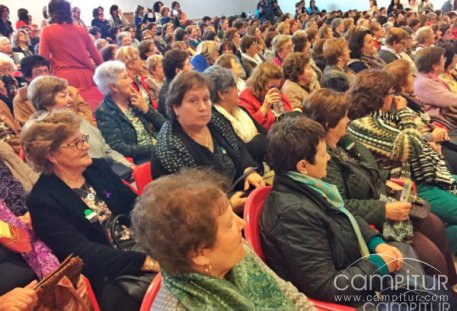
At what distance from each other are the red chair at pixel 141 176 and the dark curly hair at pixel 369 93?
1.19m

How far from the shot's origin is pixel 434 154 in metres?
2.49

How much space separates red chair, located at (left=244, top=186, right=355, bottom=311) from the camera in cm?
145

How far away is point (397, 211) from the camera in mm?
1879

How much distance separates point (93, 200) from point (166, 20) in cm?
892

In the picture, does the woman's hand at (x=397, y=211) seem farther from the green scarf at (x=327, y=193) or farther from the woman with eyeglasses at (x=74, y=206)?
the woman with eyeglasses at (x=74, y=206)

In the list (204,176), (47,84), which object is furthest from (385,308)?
(47,84)

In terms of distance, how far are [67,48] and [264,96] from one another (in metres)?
1.86

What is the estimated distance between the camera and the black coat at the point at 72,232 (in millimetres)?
1659

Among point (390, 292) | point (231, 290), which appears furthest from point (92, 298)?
point (390, 292)

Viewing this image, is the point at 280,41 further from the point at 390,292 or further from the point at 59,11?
the point at 390,292

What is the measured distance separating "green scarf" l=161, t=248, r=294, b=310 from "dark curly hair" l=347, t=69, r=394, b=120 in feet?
4.62

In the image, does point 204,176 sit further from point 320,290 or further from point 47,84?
point 47,84

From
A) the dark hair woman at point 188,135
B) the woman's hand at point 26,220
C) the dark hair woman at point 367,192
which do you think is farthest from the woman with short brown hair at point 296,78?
the woman's hand at point 26,220

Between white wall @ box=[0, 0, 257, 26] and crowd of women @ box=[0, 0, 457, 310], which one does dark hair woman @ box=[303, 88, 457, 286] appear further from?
white wall @ box=[0, 0, 257, 26]
